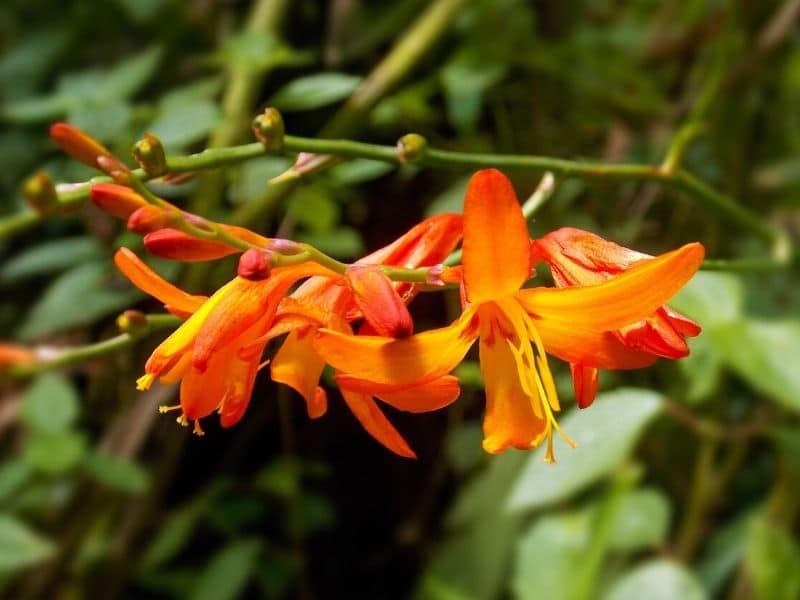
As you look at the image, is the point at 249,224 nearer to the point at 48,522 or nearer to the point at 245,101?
the point at 245,101

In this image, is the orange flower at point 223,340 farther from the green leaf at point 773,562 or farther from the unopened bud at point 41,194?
the green leaf at point 773,562

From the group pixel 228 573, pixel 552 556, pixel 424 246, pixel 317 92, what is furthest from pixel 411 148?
pixel 228 573

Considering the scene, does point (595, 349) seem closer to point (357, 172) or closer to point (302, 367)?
point (302, 367)

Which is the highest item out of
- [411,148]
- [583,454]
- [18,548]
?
[411,148]

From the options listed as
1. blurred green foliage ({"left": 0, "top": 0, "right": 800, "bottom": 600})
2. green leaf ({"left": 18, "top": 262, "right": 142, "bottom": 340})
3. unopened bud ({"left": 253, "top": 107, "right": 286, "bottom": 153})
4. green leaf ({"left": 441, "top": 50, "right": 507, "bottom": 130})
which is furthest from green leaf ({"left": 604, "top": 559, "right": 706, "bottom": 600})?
unopened bud ({"left": 253, "top": 107, "right": 286, "bottom": 153})

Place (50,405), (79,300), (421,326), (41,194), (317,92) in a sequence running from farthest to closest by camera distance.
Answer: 1. (421,326)
2. (50,405)
3. (79,300)
4. (317,92)
5. (41,194)

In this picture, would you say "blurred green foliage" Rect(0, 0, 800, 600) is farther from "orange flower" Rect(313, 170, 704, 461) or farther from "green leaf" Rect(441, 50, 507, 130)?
"orange flower" Rect(313, 170, 704, 461)

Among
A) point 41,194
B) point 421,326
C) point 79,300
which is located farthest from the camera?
point 421,326
